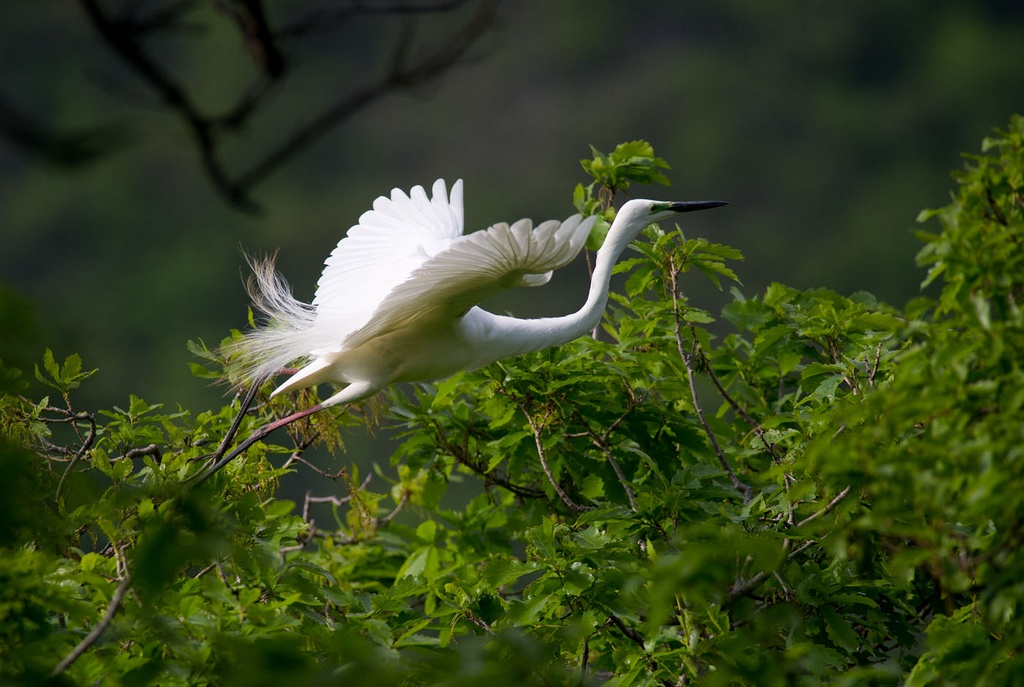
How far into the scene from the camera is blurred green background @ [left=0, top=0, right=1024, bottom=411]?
73.7 feet

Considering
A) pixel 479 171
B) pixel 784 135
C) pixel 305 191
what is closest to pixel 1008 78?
pixel 784 135

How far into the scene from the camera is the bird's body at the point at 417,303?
2584 millimetres

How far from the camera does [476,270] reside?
2.62 meters

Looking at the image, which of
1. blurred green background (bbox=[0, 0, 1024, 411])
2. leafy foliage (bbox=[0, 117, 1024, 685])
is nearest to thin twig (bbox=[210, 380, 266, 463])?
leafy foliage (bbox=[0, 117, 1024, 685])

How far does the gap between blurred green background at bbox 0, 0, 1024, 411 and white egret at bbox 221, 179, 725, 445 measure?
1578 centimetres

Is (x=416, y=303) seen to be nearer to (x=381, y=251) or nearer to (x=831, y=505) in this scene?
(x=381, y=251)

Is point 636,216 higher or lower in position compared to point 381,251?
higher

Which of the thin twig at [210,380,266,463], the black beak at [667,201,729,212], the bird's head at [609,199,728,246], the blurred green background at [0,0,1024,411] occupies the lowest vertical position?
the blurred green background at [0,0,1024,411]

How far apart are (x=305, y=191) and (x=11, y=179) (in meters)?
7.90

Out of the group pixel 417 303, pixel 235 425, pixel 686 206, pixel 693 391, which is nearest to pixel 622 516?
pixel 693 391

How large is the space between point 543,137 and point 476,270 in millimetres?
23706

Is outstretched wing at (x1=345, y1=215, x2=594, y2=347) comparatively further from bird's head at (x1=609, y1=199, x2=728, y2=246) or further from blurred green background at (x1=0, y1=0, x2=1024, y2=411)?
blurred green background at (x1=0, y1=0, x2=1024, y2=411)

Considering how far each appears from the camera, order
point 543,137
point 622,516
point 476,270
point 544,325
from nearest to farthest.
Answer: point 622,516, point 476,270, point 544,325, point 543,137

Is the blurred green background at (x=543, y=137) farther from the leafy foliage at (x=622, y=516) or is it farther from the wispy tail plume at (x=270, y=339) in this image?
the leafy foliage at (x=622, y=516)
